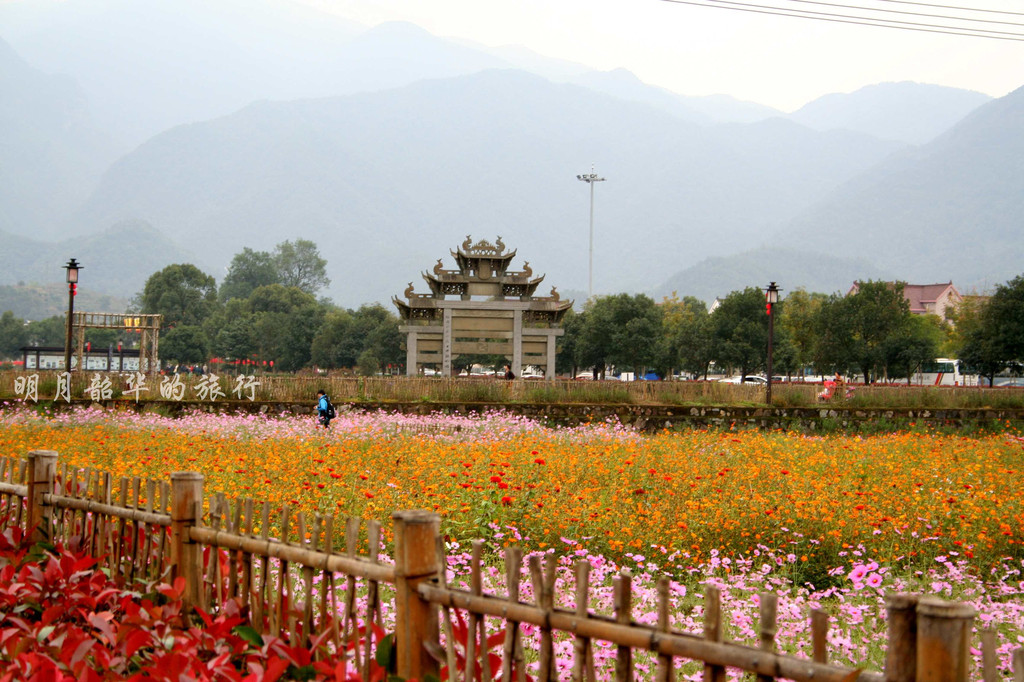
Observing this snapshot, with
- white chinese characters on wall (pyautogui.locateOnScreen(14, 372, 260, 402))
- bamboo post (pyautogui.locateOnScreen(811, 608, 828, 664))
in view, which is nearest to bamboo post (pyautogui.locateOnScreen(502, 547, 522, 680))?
bamboo post (pyautogui.locateOnScreen(811, 608, 828, 664))

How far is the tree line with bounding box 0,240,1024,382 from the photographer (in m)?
36.8

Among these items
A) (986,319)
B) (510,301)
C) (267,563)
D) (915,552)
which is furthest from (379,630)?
(986,319)

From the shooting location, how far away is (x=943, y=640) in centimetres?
184

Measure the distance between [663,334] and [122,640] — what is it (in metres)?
50.2

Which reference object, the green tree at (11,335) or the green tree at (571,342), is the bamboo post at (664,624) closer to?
the green tree at (571,342)

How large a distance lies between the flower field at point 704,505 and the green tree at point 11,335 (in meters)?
87.9

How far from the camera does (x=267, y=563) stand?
3375 mm

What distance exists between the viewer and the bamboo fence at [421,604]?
192 centimetres

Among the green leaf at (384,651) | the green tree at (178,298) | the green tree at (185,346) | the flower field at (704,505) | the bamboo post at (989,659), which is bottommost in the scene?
the flower field at (704,505)

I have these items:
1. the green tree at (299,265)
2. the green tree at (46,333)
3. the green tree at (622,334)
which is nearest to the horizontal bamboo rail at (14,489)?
the green tree at (622,334)

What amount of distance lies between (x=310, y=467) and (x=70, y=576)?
4.53 m

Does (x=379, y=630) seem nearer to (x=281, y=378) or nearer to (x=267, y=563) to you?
(x=267, y=563)

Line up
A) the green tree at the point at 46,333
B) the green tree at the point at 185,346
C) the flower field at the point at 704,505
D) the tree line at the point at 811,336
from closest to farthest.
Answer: the flower field at the point at 704,505 → the tree line at the point at 811,336 → the green tree at the point at 185,346 → the green tree at the point at 46,333

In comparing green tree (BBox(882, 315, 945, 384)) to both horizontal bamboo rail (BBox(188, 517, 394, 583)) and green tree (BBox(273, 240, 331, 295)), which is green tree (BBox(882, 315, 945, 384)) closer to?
horizontal bamboo rail (BBox(188, 517, 394, 583))
